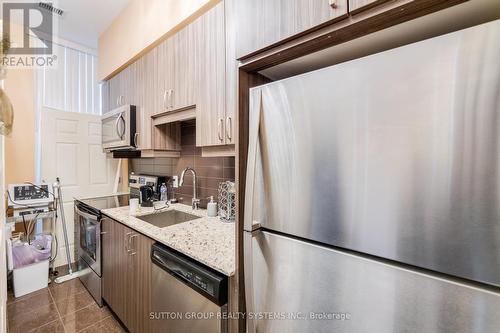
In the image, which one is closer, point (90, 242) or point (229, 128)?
point (229, 128)

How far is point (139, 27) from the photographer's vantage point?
200 cm

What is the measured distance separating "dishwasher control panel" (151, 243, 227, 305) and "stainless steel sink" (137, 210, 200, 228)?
1.80 feet

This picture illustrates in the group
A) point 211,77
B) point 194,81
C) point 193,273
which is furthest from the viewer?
point 194,81

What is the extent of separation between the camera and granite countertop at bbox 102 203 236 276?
1.02 m

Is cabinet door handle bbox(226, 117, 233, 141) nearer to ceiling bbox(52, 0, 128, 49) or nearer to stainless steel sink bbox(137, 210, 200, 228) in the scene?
stainless steel sink bbox(137, 210, 200, 228)

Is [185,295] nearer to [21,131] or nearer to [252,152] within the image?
[252,152]

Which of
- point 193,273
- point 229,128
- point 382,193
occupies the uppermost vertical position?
point 229,128

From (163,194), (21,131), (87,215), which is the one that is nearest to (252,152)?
(163,194)

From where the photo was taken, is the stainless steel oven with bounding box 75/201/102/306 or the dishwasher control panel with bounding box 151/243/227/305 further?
the stainless steel oven with bounding box 75/201/102/306

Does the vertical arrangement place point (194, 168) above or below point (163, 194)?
above

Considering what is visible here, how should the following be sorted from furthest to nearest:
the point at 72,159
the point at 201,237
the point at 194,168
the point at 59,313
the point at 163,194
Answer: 1. the point at 72,159
2. the point at 163,194
3. the point at 194,168
4. the point at 59,313
5. the point at 201,237

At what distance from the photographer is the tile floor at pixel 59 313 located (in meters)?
1.77

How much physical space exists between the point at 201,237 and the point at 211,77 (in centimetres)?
102

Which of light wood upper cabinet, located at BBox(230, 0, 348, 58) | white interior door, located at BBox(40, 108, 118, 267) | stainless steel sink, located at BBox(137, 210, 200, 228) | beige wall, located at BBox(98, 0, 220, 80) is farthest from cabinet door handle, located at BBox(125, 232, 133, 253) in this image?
white interior door, located at BBox(40, 108, 118, 267)
